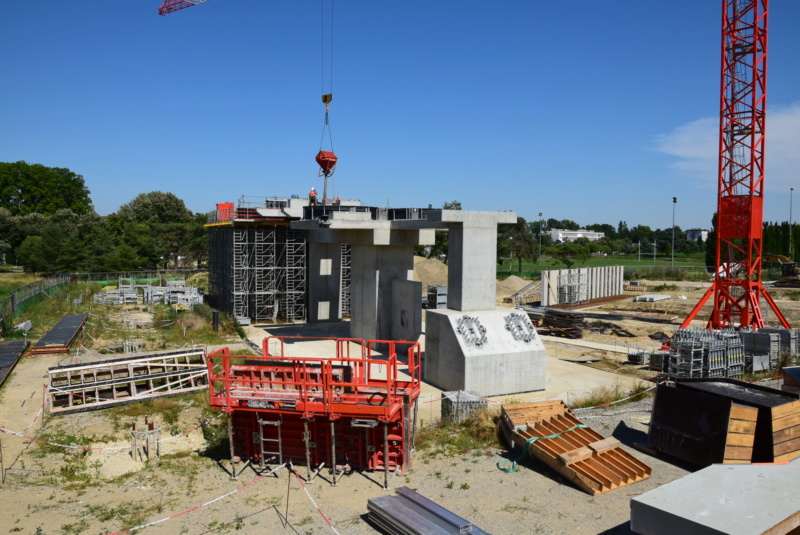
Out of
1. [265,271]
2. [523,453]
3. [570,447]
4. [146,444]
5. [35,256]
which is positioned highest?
[35,256]

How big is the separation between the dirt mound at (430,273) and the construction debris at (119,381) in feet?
105

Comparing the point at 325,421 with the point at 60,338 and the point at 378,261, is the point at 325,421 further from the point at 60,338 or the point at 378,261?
the point at 60,338

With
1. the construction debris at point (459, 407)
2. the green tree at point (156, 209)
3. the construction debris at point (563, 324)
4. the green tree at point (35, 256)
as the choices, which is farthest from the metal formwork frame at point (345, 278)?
the green tree at point (156, 209)

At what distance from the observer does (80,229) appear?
63.8 m

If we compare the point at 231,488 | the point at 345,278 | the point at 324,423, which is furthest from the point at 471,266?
the point at 345,278

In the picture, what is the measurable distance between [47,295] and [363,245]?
24.9 m

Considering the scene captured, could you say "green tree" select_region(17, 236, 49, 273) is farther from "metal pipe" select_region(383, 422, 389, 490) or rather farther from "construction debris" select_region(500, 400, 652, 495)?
"construction debris" select_region(500, 400, 652, 495)

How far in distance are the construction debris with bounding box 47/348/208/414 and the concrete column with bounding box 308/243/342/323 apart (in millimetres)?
13479

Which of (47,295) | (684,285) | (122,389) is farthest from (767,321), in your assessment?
(47,295)

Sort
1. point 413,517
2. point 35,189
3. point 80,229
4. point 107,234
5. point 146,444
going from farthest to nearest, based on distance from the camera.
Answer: point 35,189, point 80,229, point 107,234, point 146,444, point 413,517

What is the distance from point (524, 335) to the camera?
19.4 metres

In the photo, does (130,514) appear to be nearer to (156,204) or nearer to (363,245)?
(363,245)

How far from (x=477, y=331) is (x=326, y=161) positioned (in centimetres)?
1336

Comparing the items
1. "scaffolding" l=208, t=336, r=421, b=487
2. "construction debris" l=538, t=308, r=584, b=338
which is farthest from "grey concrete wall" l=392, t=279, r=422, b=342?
"scaffolding" l=208, t=336, r=421, b=487
